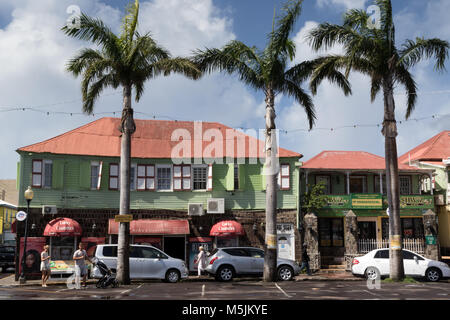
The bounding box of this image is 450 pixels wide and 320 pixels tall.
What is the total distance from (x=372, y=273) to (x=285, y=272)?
156 inches

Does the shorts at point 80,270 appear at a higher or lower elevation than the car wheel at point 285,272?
higher

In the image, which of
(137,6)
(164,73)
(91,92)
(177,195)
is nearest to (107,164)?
(177,195)

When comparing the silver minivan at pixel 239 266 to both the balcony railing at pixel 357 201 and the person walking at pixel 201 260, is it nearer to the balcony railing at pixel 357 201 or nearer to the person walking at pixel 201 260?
the person walking at pixel 201 260

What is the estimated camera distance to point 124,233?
19.9 meters

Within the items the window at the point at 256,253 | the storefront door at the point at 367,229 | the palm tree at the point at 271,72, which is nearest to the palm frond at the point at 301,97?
the palm tree at the point at 271,72

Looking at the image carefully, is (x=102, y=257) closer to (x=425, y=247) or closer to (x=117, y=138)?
(x=117, y=138)

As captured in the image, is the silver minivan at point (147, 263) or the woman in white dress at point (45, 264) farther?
the silver minivan at point (147, 263)

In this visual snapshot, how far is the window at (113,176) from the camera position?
2781cm

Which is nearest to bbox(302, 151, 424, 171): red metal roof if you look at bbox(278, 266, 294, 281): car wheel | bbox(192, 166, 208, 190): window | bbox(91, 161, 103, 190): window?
bbox(192, 166, 208, 190): window

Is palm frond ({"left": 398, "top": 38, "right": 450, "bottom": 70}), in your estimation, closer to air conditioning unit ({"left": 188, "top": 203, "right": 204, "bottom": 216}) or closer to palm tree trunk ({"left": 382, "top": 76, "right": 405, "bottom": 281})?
palm tree trunk ({"left": 382, "top": 76, "right": 405, "bottom": 281})

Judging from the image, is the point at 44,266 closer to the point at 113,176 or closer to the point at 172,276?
the point at 172,276

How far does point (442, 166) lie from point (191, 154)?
16.1m

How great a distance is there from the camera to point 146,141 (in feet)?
97.1

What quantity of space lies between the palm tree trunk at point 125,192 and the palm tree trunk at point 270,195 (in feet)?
18.3
